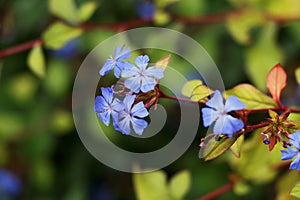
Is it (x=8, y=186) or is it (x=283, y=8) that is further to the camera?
(x=8, y=186)

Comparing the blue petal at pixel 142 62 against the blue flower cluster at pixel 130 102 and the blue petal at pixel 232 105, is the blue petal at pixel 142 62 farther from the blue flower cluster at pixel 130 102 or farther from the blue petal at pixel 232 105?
the blue petal at pixel 232 105

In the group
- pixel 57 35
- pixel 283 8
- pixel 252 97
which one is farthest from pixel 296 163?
pixel 283 8

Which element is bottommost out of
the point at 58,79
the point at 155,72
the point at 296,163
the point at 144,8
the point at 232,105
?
the point at 296,163

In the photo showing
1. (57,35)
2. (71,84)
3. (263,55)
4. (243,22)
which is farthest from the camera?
(71,84)

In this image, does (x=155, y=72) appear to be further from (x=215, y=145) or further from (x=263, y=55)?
(x=263, y=55)

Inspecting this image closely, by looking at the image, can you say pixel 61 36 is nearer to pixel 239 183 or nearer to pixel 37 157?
pixel 239 183

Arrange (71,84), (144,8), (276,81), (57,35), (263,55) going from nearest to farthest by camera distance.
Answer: (276,81), (57,35), (263,55), (144,8), (71,84)

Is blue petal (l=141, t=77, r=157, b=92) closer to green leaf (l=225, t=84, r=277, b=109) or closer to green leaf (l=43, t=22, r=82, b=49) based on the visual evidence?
green leaf (l=225, t=84, r=277, b=109)

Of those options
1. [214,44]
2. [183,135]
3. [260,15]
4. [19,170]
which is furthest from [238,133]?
[19,170]
